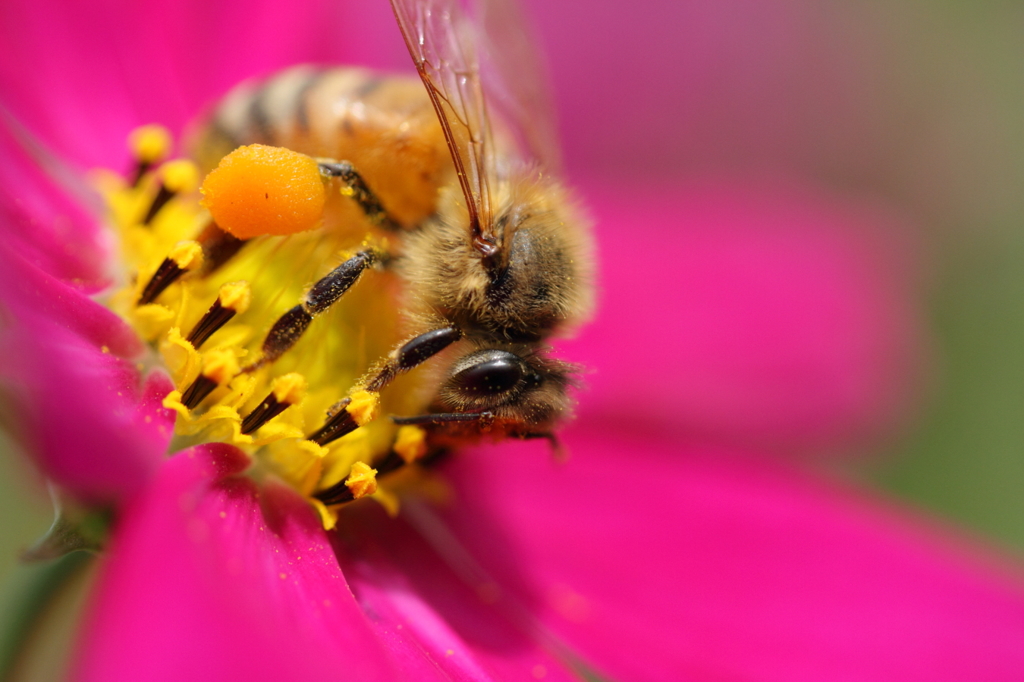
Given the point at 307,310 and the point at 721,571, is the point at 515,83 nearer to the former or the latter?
the point at 307,310

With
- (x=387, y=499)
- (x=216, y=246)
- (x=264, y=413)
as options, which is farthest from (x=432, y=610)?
(x=216, y=246)

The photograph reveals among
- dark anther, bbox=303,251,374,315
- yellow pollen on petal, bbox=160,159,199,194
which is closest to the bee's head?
dark anther, bbox=303,251,374,315

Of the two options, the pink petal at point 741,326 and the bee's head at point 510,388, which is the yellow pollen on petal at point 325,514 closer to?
the bee's head at point 510,388

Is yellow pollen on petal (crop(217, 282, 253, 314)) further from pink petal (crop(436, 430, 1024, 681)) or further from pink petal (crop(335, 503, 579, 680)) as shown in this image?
pink petal (crop(436, 430, 1024, 681))

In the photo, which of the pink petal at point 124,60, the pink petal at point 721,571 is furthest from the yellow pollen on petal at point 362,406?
the pink petal at point 124,60

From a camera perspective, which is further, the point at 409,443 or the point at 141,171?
the point at 141,171
